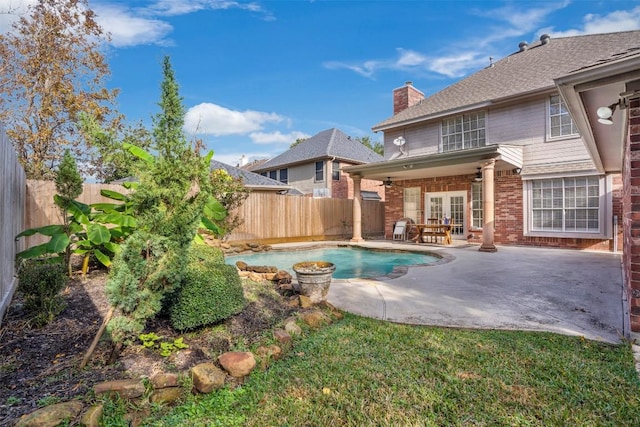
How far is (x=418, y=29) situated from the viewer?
1211 cm

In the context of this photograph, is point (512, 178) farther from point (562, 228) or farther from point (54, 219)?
→ point (54, 219)

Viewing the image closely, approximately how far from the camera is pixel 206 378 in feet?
8.11

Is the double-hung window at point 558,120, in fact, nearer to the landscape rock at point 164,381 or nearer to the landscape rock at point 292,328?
the landscape rock at point 292,328

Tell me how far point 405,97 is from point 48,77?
56.0 feet

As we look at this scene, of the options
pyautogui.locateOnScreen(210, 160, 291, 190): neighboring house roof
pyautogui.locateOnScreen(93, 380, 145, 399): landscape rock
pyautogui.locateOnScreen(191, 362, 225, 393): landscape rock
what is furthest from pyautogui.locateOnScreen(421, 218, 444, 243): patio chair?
pyautogui.locateOnScreen(93, 380, 145, 399): landscape rock

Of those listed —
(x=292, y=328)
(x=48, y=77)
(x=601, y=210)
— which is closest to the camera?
(x=292, y=328)

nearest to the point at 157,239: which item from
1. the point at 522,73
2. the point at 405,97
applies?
the point at 522,73

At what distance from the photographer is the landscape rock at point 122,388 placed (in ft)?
7.40

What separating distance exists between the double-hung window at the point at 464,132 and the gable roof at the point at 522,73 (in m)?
0.64

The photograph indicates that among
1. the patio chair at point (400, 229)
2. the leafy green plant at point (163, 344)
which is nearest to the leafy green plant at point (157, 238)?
the leafy green plant at point (163, 344)

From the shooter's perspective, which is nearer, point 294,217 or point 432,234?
point 432,234

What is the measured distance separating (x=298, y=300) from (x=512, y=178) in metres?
11.2

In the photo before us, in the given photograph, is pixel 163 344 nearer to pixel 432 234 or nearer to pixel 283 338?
pixel 283 338

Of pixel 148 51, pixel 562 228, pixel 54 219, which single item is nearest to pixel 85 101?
pixel 148 51
